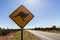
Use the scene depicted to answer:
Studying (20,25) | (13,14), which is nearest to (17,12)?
(13,14)

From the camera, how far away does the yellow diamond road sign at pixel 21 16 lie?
4.70 meters

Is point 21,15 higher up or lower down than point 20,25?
higher up

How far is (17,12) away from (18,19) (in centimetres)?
26

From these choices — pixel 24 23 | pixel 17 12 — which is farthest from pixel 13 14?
pixel 24 23

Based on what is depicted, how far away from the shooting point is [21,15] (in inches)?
187

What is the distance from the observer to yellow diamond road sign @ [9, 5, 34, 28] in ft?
15.4

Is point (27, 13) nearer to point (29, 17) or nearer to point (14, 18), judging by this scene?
point (29, 17)

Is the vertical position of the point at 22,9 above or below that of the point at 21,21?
above

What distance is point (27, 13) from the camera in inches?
193

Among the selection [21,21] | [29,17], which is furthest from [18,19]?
[29,17]

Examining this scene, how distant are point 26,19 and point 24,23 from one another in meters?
0.16

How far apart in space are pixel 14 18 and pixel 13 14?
0.16 meters

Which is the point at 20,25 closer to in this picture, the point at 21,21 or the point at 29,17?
the point at 21,21

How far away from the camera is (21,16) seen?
475cm
